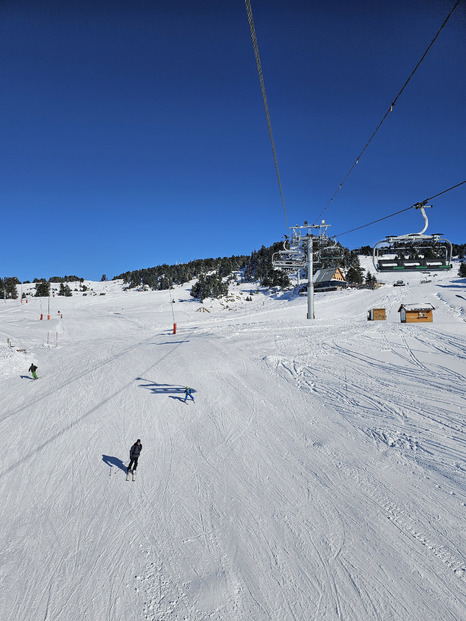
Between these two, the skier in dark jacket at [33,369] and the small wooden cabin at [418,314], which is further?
the small wooden cabin at [418,314]

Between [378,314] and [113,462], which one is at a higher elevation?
→ [378,314]

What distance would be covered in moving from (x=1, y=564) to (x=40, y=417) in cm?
649

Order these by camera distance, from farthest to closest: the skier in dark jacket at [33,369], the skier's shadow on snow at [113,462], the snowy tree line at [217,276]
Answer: the snowy tree line at [217,276] → the skier in dark jacket at [33,369] → the skier's shadow on snow at [113,462]

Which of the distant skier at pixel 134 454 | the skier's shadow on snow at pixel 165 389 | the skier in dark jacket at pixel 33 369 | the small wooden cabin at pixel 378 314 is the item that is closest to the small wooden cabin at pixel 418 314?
the small wooden cabin at pixel 378 314

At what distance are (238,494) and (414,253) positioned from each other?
11882mm

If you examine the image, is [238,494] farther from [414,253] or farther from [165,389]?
[414,253]

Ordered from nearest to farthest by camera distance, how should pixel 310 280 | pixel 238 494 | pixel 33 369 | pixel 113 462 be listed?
1. pixel 238 494
2. pixel 113 462
3. pixel 33 369
4. pixel 310 280

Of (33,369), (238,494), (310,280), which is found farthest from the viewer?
(310,280)

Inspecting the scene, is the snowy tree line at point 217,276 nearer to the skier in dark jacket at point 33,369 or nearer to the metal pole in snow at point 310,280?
the metal pole in snow at point 310,280

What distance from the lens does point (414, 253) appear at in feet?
40.7

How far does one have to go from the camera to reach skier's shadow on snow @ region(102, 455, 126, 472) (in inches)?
320

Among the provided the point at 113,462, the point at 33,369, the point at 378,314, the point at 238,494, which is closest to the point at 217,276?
the point at 378,314

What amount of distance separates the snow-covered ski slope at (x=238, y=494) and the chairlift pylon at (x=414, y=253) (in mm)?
5256

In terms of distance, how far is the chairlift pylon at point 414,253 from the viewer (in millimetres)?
11531
